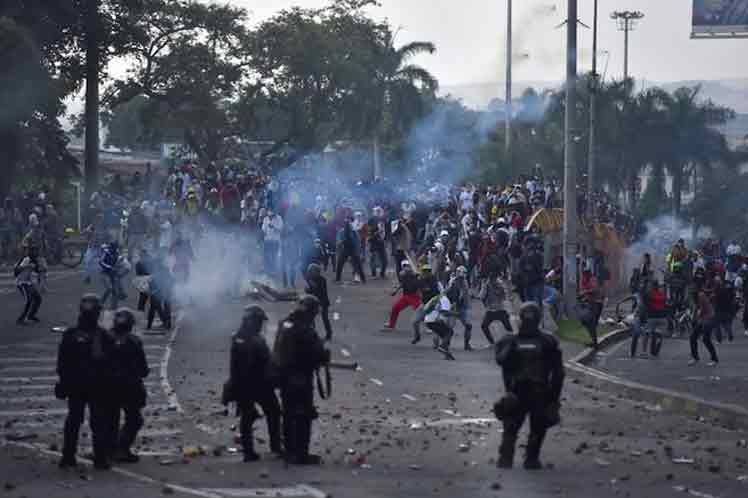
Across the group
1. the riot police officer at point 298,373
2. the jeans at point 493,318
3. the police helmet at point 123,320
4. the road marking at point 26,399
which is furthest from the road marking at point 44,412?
the jeans at point 493,318

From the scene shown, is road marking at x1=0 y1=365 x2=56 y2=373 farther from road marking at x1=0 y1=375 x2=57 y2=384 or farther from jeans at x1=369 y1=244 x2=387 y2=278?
jeans at x1=369 y1=244 x2=387 y2=278

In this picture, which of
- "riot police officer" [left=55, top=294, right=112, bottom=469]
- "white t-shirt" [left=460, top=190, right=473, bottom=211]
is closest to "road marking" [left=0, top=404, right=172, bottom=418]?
"riot police officer" [left=55, top=294, right=112, bottom=469]

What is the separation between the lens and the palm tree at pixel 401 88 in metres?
80.2

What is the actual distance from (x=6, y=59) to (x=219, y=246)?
11.7 metres

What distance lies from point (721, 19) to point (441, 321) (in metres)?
24.2

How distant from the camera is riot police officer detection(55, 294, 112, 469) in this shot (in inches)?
620

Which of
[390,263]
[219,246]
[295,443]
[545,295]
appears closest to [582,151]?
[390,263]

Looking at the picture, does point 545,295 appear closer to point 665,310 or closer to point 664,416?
point 665,310

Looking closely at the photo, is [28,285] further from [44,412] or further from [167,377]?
[44,412]

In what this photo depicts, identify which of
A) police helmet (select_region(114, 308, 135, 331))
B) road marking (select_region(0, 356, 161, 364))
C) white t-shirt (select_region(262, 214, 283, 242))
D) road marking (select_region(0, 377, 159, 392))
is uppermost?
white t-shirt (select_region(262, 214, 283, 242))

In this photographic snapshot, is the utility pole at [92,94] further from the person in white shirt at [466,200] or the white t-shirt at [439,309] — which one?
the white t-shirt at [439,309]

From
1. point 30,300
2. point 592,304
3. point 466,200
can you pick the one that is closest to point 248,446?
point 592,304

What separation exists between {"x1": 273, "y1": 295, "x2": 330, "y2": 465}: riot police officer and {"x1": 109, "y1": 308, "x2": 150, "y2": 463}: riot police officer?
137 centimetres

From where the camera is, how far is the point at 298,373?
16.1 m
